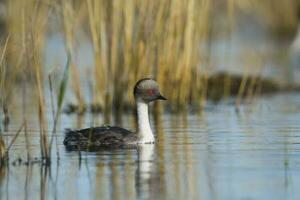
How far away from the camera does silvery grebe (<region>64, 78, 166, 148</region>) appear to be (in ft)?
47.1

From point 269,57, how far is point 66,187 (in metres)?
23.5

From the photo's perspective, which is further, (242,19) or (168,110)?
(242,19)

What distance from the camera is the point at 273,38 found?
43.7m

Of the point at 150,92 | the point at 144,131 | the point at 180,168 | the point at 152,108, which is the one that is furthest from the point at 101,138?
the point at 152,108

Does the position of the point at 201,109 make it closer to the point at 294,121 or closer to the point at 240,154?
the point at 294,121

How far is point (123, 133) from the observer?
14.6m

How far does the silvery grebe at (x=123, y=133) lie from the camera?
1436 cm

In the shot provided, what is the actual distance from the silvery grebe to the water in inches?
8.8

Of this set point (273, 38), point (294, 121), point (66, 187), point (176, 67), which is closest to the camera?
point (66, 187)

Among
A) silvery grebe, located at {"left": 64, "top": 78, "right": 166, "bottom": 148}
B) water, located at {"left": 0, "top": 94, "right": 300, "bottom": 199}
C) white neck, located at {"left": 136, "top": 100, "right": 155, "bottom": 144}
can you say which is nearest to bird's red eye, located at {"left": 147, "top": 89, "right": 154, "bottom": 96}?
silvery grebe, located at {"left": 64, "top": 78, "right": 166, "bottom": 148}

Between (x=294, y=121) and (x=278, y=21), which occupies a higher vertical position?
(x=278, y=21)

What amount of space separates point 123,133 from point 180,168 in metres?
2.51

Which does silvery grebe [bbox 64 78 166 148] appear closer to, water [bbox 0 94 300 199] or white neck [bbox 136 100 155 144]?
white neck [bbox 136 100 155 144]

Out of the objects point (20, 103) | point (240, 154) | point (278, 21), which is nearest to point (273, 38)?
point (278, 21)
